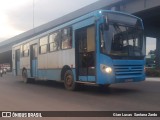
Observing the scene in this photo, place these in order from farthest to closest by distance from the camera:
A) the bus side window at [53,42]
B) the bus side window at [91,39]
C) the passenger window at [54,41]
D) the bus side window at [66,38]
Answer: the bus side window at [53,42], the passenger window at [54,41], the bus side window at [66,38], the bus side window at [91,39]

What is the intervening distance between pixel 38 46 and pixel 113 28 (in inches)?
303

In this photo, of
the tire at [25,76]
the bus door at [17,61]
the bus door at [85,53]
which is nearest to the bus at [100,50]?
the bus door at [85,53]

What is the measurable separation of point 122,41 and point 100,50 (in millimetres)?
1110

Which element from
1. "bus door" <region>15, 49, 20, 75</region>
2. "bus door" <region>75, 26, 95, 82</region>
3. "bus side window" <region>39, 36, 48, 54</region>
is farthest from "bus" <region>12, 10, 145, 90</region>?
"bus door" <region>15, 49, 20, 75</region>

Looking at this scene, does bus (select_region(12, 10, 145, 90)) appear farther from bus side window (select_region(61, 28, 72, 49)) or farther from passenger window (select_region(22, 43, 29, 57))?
passenger window (select_region(22, 43, 29, 57))

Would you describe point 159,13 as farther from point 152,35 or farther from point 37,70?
point 37,70

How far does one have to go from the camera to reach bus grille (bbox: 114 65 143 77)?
11578mm

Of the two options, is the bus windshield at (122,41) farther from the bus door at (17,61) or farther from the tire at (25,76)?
the bus door at (17,61)

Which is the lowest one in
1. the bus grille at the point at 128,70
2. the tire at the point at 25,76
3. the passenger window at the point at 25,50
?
the tire at the point at 25,76

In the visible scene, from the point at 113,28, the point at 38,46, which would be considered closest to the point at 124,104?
the point at 113,28

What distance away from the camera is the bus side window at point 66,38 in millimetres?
13839

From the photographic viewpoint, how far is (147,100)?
33.5 ft

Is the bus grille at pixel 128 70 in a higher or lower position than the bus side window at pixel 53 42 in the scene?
lower

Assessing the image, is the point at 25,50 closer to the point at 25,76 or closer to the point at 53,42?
the point at 25,76
